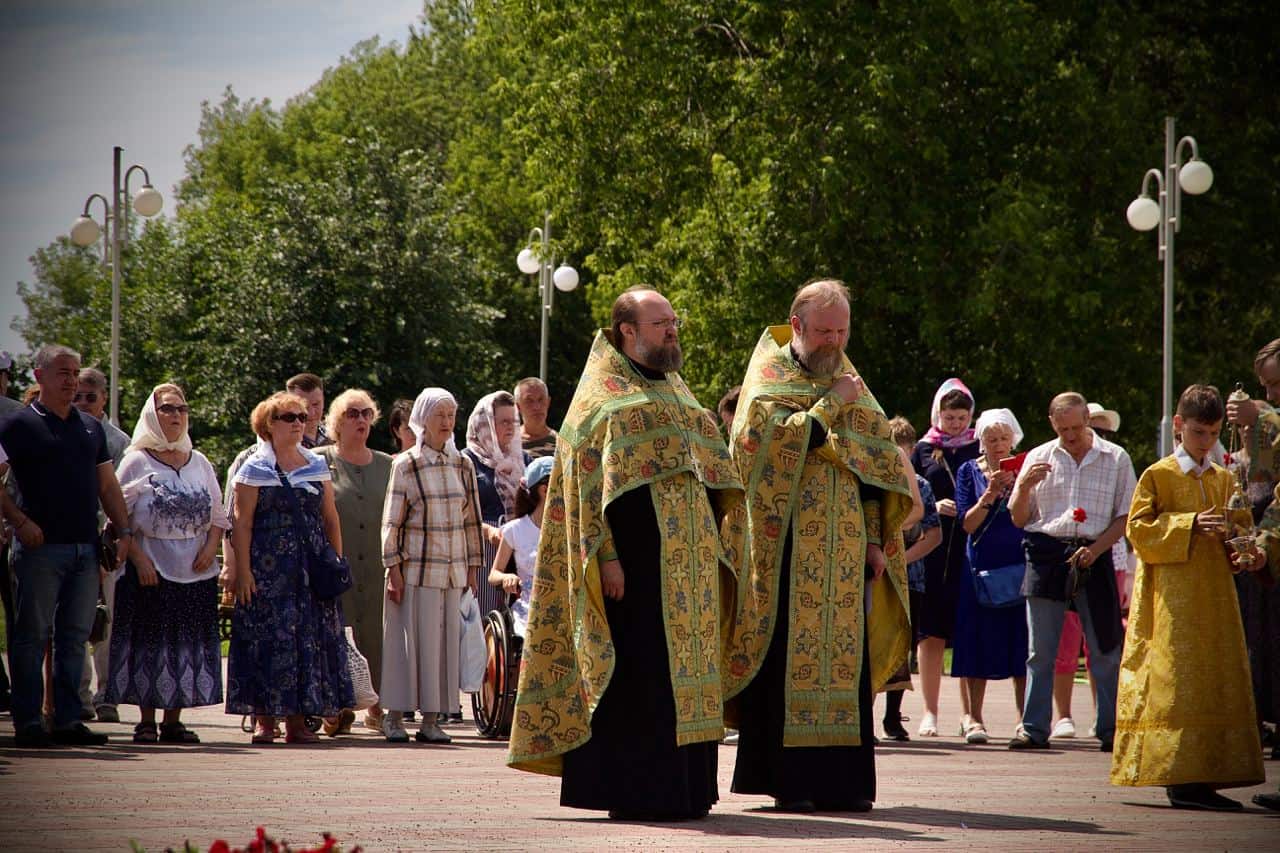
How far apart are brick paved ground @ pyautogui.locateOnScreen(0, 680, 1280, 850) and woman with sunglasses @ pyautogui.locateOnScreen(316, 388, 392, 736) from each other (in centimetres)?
180

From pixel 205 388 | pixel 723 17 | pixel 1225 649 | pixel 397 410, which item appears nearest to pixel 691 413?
pixel 1225 649

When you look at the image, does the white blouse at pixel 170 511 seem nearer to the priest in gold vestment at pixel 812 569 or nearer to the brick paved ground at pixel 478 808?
the brick paved ground at pixel 478 808

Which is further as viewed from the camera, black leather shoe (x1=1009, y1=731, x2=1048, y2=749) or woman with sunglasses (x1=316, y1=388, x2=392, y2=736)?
woman with sunglasses (x1=316, y1=388, x2=392, y2=736)

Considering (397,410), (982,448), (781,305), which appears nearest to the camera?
(982,448)

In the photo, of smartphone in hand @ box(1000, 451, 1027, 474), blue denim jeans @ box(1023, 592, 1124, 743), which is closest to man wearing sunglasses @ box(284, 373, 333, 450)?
smartphone in hand @ box(1000, 451, 1027, 474)

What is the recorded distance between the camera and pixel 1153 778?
9.36m

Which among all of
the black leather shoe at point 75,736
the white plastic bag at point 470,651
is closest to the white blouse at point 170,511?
the black leather shoe at point 75,736

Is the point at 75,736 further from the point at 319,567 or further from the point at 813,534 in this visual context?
the point at 813,534

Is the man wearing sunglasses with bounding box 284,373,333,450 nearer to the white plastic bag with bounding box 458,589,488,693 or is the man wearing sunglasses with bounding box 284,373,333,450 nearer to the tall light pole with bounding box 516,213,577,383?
the white plastic bag with bounding box 458,589,488,693

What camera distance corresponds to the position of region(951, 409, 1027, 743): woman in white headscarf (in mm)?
13336

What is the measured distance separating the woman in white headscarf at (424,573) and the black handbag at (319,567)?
45 cm

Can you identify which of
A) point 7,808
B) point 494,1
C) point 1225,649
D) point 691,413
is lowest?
point 7,808

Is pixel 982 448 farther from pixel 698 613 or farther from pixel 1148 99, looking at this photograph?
pixel 1148 99

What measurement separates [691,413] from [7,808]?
3.45 m
